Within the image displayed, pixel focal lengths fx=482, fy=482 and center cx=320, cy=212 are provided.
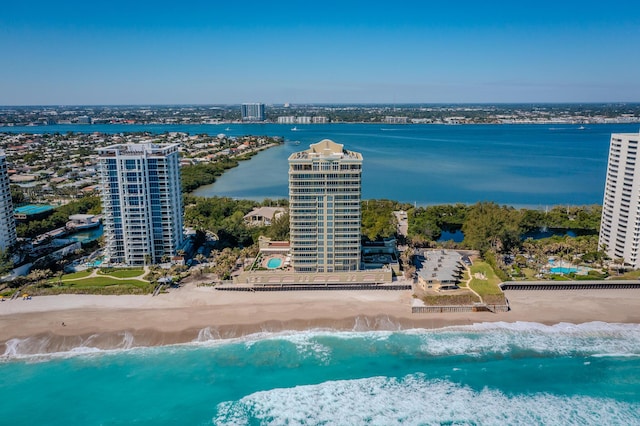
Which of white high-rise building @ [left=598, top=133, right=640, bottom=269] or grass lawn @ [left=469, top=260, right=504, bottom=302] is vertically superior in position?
white high-rise building @ [left=598, top=133, right=640, bottom=269]

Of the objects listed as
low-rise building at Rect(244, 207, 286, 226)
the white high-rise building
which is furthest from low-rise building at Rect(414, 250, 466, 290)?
low-rise building at Rect(244, 207, 286, 226)

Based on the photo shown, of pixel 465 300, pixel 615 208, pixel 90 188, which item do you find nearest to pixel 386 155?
pixel 90 188

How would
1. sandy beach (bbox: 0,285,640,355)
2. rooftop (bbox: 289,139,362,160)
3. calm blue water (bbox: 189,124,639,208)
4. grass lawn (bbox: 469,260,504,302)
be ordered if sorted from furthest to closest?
calm blue water (bbox: 189,124,639,208), rooftop (bbox: 289,139,362,160), grass lawn (bbox: 469,260,504,302), sandy beach (bbox: 0,285,640,355)

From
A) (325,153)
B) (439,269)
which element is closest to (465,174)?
(439,269)

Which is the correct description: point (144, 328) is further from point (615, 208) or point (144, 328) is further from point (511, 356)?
point (615, 208)

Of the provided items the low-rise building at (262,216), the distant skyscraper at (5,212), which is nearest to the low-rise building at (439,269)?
the low-rise building at (262,216)

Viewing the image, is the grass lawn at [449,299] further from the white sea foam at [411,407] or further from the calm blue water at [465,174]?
the calm blue water at [465,174]

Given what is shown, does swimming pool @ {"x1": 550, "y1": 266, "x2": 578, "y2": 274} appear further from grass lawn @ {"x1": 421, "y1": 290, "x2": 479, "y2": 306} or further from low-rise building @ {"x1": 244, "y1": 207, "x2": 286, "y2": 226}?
low-rise building @ {"x1": 244, "y1": 207, "x2": 286, "y2": 226}
